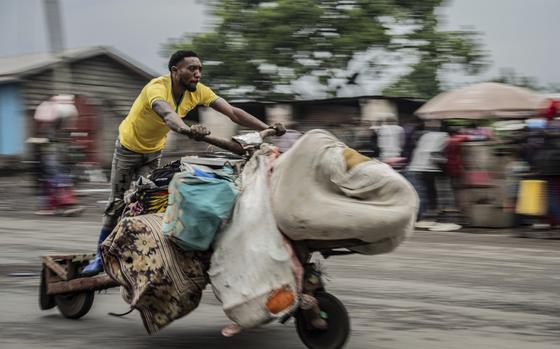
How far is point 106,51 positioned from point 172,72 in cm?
2346

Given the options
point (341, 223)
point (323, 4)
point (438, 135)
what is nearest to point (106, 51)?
point (323, 4)

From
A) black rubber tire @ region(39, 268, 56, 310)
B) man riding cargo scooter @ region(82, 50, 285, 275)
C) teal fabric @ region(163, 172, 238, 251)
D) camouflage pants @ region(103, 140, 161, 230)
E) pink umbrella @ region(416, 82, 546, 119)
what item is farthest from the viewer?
pink umbrella @ region(416, 82, 546, 119)

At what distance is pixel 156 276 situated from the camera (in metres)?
4.91

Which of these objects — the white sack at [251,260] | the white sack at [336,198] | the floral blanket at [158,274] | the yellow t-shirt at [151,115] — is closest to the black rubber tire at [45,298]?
the yellow t-shirt at [151,115]

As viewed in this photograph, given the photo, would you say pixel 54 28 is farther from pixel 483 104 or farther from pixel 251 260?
pixel 251 260

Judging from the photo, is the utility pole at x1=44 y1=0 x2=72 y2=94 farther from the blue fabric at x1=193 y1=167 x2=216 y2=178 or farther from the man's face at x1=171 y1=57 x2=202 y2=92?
the blue fabric at x1=193 y1=167 x2=216 y2=178

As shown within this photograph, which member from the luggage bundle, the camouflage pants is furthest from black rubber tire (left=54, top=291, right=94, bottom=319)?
the luggage bundle

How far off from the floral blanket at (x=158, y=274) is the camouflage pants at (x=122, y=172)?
1056 millimetres

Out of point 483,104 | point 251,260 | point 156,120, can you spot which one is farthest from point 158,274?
point 483,104

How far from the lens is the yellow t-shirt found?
18.4 ft

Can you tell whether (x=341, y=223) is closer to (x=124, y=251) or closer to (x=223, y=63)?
(x=124, y=251)

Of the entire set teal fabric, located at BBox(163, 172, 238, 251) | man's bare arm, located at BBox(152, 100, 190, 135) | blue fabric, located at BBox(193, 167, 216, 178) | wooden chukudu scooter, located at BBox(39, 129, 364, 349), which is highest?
man's bare arm, located at BBox(152, 100, 190, 135)

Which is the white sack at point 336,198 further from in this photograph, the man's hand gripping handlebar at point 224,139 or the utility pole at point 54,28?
the utility pole at point 54,28

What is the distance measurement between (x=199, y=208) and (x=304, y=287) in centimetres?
77
